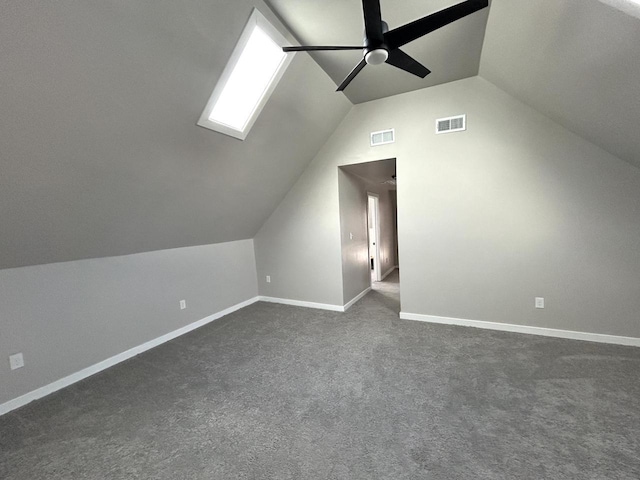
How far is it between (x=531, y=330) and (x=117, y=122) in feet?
14.2

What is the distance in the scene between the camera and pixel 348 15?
204cm

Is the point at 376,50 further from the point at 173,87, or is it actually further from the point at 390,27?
the point at 173,87

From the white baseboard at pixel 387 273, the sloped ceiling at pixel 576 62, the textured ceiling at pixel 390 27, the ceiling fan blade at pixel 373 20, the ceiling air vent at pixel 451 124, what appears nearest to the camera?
the ceiling fan blade at pixel 373 20

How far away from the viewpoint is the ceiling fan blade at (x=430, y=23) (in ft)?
4.56

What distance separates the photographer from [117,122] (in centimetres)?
186

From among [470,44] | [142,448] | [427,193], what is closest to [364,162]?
[427,193]

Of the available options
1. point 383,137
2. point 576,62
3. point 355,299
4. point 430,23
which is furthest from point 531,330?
point 430,23

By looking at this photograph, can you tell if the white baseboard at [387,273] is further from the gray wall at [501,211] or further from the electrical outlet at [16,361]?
the electrical outlet at [16,361]

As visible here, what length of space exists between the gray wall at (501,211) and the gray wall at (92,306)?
2.06 meters

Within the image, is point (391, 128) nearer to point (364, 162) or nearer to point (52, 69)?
point (364, 162)

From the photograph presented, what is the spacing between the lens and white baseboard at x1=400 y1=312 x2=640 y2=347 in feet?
8.69

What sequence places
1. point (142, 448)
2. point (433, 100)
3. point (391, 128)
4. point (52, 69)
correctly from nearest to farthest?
point (52, 69) → point (142, 448) → point (433, 100) → point (391, 128)

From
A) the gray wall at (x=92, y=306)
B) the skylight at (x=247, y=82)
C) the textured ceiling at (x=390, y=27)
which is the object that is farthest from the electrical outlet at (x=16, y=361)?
the textured ceiling at (x=390, y=27)

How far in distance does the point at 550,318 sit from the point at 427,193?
74.6 inches
